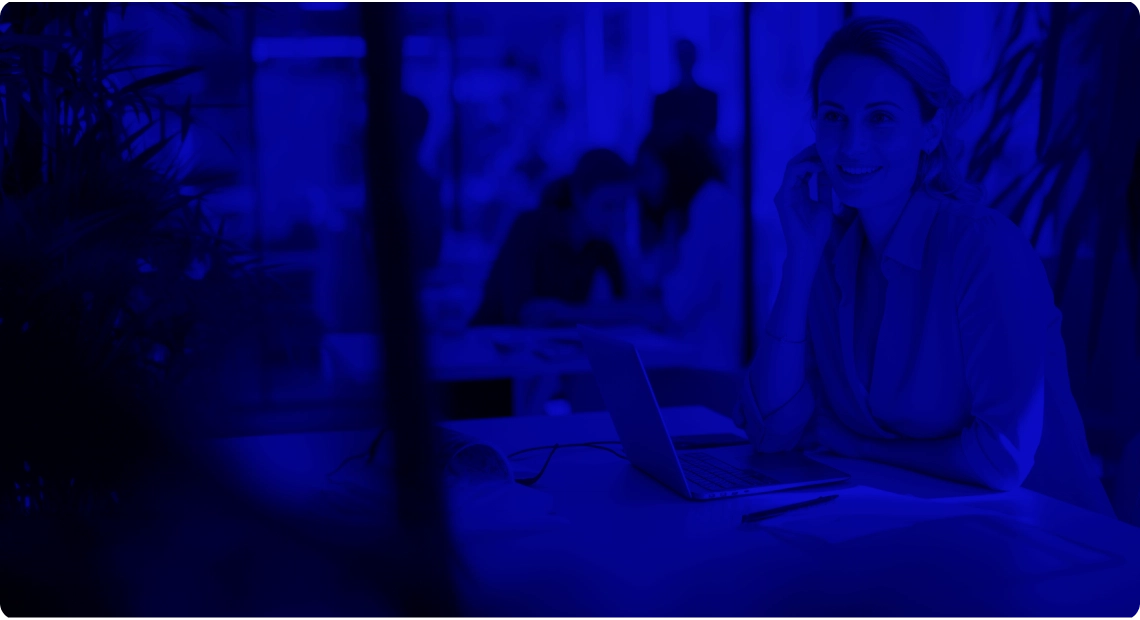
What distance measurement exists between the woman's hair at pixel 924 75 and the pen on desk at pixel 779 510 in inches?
24.7

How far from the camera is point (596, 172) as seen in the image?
3.44 meters

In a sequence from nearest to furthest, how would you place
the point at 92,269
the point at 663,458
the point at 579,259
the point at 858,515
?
the point at 858,515 < the point at 663,458 < the point at 92,269 < the point at 579,259

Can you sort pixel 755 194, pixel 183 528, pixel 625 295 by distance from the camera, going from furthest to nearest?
pixel 755 194 → pixel 625 295 → pixel 183 528

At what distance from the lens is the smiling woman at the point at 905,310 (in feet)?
4.21

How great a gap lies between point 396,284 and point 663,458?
751mm

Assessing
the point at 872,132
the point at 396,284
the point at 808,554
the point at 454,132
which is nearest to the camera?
the point at 396,284

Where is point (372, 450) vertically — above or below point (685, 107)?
below

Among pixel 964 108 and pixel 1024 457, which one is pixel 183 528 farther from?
pixel 964 108

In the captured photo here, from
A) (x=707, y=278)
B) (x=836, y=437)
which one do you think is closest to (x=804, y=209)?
(x=836, y=437)

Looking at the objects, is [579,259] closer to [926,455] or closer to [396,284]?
[926,455]

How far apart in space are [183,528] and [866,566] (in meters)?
0.80

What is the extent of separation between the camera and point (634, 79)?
649cm

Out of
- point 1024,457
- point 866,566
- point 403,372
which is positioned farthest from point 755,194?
point 403,372

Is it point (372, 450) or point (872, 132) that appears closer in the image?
point (372, 450)
